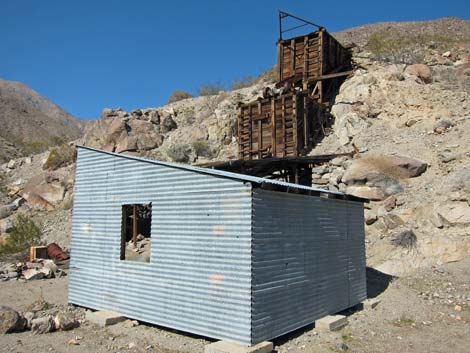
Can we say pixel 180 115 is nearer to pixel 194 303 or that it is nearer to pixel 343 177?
pixel 343 177

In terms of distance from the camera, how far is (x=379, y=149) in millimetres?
17656

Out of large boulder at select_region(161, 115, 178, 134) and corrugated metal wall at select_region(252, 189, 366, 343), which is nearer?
corrugated metal wall at select_region(252, 189, 366, 343)

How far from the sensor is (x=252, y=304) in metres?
6.73

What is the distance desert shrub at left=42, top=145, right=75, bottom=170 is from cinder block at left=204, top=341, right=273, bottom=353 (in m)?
27.0

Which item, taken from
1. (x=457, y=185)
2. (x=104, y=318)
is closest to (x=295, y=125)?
(x=457, y=185)

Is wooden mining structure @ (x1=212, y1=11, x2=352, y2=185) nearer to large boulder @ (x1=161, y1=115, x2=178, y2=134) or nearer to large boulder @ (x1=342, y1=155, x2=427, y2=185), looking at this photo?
large boulder @ (x1=342, y1=155, x2=427, y2=185)

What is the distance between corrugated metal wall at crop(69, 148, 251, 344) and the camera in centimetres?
703

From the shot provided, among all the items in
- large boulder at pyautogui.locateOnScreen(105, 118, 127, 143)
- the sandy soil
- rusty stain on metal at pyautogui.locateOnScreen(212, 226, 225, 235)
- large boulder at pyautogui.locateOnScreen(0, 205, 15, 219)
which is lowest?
the sandy soil

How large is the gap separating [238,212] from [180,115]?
25140mm

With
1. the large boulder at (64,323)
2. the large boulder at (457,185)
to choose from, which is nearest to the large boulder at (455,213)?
the large boulder at (457,185)

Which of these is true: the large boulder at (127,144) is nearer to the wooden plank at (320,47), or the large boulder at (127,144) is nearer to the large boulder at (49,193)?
the large boulder at (49,193)

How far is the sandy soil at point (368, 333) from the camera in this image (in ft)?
24.0

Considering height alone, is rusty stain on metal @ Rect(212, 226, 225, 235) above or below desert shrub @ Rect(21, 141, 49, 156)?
below

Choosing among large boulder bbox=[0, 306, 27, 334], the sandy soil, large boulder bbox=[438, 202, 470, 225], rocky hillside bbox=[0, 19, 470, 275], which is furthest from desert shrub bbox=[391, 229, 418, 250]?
large boulder bbox=[0, 306, 27, 334]
